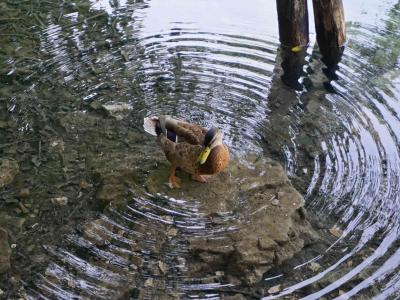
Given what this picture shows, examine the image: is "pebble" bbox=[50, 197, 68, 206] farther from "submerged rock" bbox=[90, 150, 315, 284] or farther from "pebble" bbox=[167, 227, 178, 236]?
"pebble" bbox=[167, 227, 178, 236]

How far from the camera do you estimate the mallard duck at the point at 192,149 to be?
11.8 feet

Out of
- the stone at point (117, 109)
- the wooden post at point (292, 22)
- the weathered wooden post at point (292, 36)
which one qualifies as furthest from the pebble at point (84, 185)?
the wooden post at point (292, 22)

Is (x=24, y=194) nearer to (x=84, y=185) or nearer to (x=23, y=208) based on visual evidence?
(x=23, y=208)

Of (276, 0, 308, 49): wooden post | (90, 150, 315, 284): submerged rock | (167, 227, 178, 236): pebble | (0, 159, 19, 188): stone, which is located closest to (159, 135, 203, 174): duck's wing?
(90, 150, 315, 284): submerged rock

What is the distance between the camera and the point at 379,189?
3877 mm

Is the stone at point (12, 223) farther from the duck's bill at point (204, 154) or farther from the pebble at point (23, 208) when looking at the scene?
the duck's bill at point (204, 154)

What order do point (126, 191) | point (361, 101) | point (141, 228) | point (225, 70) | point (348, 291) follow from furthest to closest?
point (225, 70) < point (361, 101) < point (126, 191) < point (141, 228) < point (348, 291)

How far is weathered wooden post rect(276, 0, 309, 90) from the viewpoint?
541 cm

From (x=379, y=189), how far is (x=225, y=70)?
201cm

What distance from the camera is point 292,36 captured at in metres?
5.70

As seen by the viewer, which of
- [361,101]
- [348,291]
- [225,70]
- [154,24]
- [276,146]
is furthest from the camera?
[154,24]

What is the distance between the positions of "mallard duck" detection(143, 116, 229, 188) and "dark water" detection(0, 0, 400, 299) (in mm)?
249

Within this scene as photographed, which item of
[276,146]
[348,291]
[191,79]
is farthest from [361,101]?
[348,291]

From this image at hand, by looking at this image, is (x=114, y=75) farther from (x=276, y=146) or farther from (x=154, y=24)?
(x=276, y=146)
